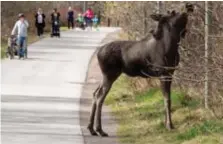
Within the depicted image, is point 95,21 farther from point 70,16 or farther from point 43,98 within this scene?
point 43,98

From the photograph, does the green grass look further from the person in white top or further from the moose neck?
the person in white top

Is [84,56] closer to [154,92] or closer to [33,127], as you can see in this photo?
[154,92]

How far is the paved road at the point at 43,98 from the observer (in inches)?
489

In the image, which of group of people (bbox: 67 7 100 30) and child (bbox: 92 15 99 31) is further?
child (bbox: 92 15 99 31)

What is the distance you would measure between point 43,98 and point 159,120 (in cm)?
468

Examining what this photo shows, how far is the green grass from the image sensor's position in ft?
37.2

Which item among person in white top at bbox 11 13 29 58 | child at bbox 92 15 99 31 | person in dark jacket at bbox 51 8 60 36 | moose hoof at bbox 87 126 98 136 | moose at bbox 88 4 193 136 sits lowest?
child at bbox 92 15 99 31

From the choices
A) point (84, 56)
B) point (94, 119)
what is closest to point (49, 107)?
point (94, 119)

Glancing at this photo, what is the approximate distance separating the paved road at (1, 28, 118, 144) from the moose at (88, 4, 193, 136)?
2.86 feet

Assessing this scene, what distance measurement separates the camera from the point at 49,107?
15.8 metres

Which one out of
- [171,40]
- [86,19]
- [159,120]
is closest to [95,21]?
[86,19]

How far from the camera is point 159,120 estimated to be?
1332 cm

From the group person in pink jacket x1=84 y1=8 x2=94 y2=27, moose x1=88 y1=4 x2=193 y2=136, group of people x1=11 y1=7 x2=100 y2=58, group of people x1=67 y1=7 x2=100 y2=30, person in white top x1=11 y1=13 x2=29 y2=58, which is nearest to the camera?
moose x1=88 y1=4 x2=193 y2=136

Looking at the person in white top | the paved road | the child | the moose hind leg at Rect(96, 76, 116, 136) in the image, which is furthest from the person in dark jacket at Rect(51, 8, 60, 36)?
the moose hind leg at Rect(96, 76, 116, 136)
